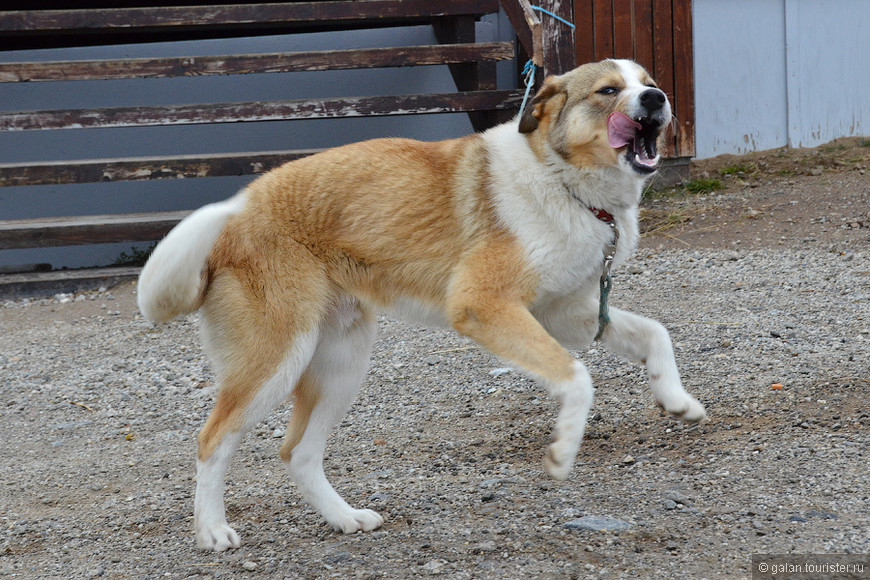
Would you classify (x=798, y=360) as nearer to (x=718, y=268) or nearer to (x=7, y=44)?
(x=718, y=268)

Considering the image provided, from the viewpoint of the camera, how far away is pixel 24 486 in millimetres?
4164

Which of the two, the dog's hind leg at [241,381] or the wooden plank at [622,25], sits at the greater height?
the wooden plank at [622,25]

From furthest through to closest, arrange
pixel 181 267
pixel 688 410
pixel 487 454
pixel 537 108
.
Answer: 1. pixel 487 454
2. pixel 537 108
3. pixel 181 267
4. pixel 688 410

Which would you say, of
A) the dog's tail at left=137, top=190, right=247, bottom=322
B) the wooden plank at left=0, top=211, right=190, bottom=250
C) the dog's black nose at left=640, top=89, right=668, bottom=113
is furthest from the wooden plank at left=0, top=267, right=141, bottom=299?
the dog's black nose at left=640, top=89, right=668, bottom=113

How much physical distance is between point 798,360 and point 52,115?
231 inches

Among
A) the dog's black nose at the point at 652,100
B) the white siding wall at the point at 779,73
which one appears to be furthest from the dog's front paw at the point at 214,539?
the white siding wall at the point at 779,73

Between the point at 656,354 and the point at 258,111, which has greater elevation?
the point at 258,111

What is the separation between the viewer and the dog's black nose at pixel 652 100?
3244 mm

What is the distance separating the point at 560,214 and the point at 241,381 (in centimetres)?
131

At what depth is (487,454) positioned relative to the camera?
4086mm

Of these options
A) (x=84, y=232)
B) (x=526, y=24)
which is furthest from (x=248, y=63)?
(x=526, y=24)

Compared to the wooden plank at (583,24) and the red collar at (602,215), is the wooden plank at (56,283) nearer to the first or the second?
the wooden plank at (583,24)

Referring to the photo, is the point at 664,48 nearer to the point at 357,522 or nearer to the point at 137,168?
the point at 137,168

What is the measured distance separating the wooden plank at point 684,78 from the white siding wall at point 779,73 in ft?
2.11
